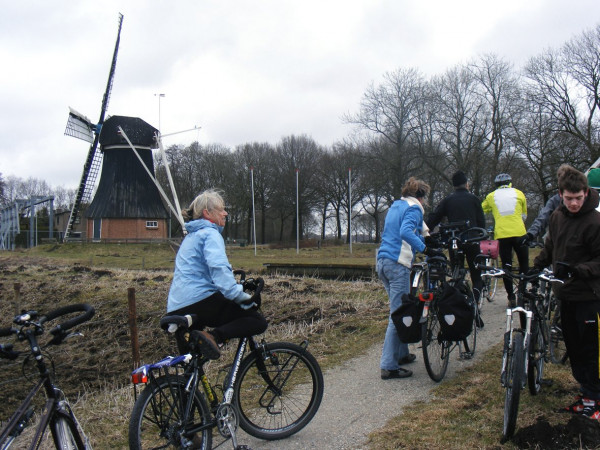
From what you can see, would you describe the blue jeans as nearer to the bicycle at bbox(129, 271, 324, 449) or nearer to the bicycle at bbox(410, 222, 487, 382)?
the bicycle at bbox(410, 222, 487, 382)

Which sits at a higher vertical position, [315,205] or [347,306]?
[315,205]

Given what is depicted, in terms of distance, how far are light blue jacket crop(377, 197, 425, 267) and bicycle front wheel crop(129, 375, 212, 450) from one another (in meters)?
2.55

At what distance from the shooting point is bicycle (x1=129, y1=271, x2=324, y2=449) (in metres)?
3.28

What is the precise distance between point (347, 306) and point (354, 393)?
450cm

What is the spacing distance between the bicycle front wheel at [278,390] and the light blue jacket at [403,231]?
67.7 inches

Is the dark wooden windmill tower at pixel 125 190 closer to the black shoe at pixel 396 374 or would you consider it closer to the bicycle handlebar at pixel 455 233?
the bicycle handlebar at pixel 455 233

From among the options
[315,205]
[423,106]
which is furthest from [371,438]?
[315,205]

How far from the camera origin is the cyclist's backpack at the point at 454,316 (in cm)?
478

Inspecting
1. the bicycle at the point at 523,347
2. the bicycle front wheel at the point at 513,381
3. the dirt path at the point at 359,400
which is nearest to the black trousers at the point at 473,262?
the dirt path at the point at 359,400

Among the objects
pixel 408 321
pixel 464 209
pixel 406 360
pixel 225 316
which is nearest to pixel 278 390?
pixel 225 316

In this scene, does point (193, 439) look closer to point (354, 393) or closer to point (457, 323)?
point (354, 393)

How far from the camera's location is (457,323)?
4.77 metres

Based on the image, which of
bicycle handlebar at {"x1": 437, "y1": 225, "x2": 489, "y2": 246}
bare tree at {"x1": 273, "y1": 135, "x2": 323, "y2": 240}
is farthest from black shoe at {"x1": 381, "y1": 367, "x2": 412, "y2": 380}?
bare tree at {"x1": 273, "y1": 135, "x2": 323, "y2": 240}

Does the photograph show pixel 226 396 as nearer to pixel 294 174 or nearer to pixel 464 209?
pixel 464 209
